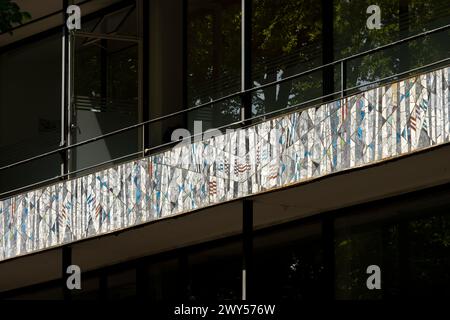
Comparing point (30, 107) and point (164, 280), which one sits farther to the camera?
point (30, 107)

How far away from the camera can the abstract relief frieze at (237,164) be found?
1644 centimetres

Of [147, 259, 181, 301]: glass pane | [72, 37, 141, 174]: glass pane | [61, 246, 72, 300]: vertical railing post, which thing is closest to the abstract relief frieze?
[61, 246, 72, 300]: vertical railing post

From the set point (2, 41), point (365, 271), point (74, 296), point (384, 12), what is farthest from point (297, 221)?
point (2, 41)

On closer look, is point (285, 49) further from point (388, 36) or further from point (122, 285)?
point (122, 285)

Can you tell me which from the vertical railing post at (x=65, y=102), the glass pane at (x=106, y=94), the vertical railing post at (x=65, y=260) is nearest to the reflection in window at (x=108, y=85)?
the glass pane at (x=106, y=94)

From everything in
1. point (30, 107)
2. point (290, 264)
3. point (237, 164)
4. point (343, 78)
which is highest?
point (30, 107)

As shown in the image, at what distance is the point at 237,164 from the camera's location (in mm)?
18578

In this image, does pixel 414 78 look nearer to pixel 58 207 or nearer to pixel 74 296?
pixel 58 207

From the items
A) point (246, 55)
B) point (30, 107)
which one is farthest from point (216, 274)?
point (30, 107)

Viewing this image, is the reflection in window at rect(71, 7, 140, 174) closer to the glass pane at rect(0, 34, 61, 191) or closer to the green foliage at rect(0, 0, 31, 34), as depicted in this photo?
the glass pane at rect(0, 34, 61, 191)

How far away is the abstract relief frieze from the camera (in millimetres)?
16438

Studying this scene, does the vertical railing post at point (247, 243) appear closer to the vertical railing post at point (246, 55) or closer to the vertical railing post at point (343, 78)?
the vertical railing post at point (246, 55)

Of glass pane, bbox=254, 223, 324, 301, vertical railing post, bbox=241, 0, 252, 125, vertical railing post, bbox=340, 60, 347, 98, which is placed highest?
vertical railing post, bbox=241, 0, 252, 125

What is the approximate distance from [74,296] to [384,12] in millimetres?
7646
